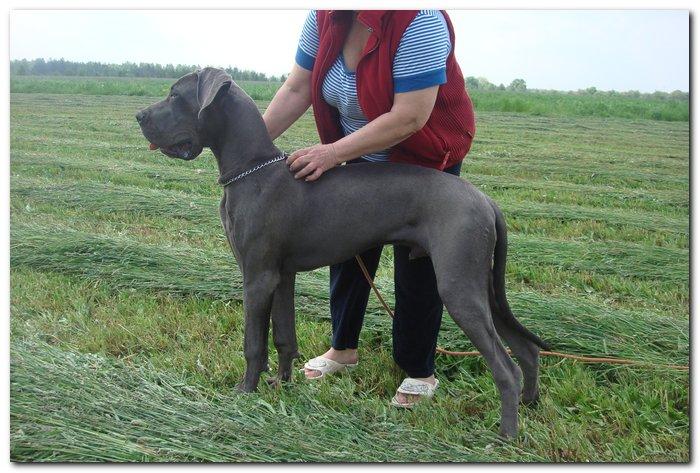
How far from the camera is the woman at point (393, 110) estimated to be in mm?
2986

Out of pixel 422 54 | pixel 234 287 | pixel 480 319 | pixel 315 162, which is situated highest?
pixel 422 54

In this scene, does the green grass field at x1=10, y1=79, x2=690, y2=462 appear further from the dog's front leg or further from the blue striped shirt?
the blue striped shirt

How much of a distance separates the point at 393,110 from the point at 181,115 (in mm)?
985

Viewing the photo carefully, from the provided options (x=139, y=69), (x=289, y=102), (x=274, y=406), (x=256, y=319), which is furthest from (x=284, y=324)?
(x=139, y=69)

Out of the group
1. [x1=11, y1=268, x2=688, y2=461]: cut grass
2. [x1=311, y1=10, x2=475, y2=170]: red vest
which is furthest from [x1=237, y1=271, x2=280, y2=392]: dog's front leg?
[x1=311, y1=10, x2=475, y2=170]: red vest

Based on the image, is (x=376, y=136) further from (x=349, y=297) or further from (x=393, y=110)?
(x=349, y=297)

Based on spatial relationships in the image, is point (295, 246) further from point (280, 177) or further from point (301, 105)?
point (301, 105)

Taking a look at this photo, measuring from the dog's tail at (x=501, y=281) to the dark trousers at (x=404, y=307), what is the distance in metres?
0.34

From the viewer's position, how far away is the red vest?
2988 millimetres

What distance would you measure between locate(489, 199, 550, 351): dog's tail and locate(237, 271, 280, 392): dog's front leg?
3.40 feet

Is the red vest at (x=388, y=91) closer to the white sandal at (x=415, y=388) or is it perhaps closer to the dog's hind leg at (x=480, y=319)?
the dog's hind leg at (x=480, y=319)

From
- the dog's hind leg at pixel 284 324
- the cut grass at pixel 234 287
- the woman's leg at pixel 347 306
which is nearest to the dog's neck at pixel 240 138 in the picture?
the dog's hind leg at pixel 284 324

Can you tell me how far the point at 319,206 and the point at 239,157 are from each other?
442 millimetres

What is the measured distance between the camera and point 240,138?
3242 mm
